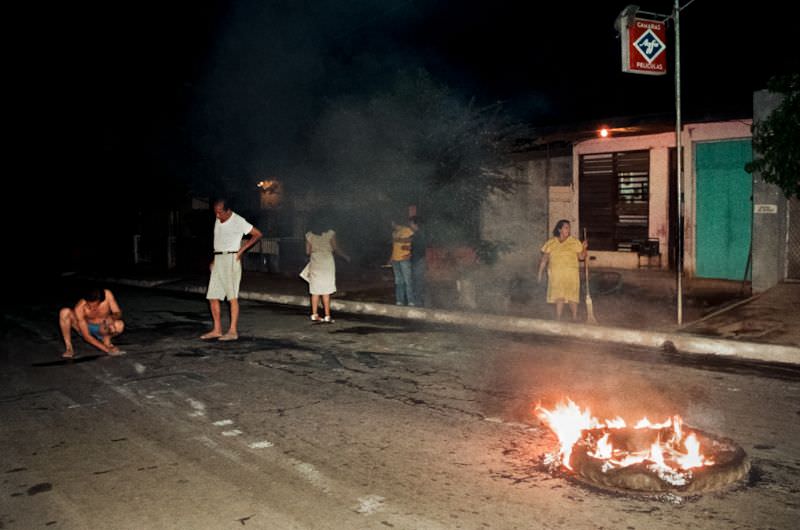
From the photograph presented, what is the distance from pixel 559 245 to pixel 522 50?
1132 centimetres

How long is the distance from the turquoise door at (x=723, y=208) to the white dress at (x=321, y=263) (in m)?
8.02

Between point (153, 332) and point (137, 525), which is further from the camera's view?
point (153, 332)

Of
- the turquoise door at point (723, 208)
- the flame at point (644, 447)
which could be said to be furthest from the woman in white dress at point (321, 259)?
the turquoise door at point (723, 208)

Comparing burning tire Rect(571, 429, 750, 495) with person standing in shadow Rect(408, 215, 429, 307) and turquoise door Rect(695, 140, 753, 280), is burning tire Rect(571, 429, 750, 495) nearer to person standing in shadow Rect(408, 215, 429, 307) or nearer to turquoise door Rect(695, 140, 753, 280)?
person standing in shadow Rect(408, 215, 429, 307)

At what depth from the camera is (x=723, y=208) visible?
1470 centimetres

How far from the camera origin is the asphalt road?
4.06 meters

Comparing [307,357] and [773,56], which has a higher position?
[773,56]

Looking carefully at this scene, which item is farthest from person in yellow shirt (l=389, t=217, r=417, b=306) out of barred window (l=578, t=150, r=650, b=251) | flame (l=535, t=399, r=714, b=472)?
flame (l=535, t=399, r=714, b=472)

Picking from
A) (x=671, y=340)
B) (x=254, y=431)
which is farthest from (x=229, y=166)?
(x=254, y=431)

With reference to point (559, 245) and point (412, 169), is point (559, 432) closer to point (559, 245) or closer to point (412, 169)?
point (559, 245)

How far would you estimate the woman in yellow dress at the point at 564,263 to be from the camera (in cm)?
1002

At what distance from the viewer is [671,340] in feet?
30.1

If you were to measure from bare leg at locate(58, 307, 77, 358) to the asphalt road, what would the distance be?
0.20m

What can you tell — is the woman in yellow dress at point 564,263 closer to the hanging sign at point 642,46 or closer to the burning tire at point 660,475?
the hanging sign at point 642,46
